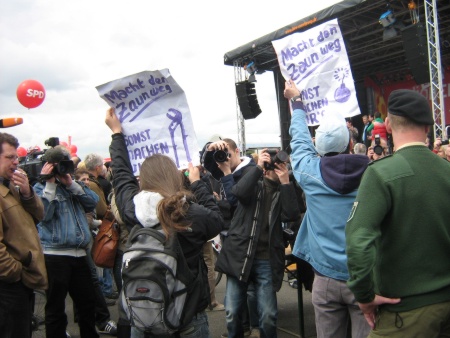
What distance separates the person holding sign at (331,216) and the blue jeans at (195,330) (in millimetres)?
684

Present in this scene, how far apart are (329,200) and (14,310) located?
6.68ft

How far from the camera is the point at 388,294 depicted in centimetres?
189

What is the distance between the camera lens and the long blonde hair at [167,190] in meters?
2.23

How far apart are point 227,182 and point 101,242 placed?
159cm

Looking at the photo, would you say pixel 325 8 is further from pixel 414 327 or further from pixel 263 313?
pixel 414 327

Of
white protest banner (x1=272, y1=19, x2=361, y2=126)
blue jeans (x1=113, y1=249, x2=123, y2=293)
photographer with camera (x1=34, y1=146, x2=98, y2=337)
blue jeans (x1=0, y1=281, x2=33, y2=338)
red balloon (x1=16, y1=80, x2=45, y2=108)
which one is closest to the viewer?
blue jeans (x1=0, y1=281, x2=33, y2=338)

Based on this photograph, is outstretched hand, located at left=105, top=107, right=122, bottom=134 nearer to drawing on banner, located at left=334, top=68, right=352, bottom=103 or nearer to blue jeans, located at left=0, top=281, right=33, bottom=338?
blue jeans, located at left=0, top=281, right=33, bottom=338

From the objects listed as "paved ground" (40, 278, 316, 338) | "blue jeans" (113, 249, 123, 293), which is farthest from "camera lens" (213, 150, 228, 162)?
"paved ground" (40, 278, 316, 338)

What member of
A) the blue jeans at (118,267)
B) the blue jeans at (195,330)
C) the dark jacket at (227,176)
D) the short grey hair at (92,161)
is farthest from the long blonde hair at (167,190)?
the short grey hair at (92,161)

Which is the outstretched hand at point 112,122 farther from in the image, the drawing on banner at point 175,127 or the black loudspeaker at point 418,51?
the black loudspeaker at point 418,51

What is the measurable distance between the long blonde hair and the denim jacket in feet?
5.03

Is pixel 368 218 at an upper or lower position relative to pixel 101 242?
upper

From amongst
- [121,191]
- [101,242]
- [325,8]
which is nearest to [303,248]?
[121,191]

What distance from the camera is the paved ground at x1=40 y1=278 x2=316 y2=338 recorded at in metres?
4.38
